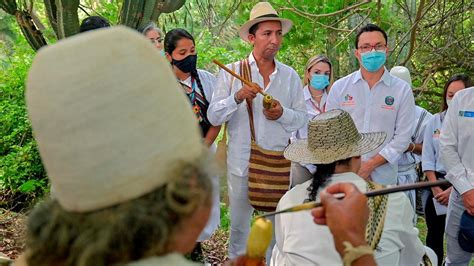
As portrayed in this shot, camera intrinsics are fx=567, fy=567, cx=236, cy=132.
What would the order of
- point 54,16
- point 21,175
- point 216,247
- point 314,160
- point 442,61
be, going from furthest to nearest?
point 442,61 → point 21,175 → point 216,247 → point 54,16 → point 314,160

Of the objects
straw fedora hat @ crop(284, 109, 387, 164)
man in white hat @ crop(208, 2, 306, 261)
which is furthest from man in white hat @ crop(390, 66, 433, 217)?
straw fedora hat @ crop(284, 109, 387, 164)

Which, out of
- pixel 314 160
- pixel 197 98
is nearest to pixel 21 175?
pixel 197 98

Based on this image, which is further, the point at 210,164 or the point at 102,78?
the point at 210,164

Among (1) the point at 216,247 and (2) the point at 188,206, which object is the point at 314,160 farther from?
(1) the point at 216,247

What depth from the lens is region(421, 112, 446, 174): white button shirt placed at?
16.4 feet

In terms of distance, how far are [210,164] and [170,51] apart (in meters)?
3.32

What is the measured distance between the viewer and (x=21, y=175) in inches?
264

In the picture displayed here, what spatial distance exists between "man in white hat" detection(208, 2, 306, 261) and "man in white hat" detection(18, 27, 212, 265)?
10.4 feet

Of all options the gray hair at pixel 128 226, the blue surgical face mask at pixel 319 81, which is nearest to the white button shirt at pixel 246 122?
the blue surgical face mask at pixel 319 81

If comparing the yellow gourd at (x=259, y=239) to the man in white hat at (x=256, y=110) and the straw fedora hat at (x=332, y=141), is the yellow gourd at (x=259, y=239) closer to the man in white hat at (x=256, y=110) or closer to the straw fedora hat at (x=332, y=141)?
the straw fedora hat at (x=332, y=141)

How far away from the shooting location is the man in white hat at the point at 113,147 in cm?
108

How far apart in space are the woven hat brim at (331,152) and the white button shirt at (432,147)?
177 cm

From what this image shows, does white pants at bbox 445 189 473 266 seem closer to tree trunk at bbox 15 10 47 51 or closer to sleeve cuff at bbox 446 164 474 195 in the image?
sleeve cuff at bbox 446 164 474 195

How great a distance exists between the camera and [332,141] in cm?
303
